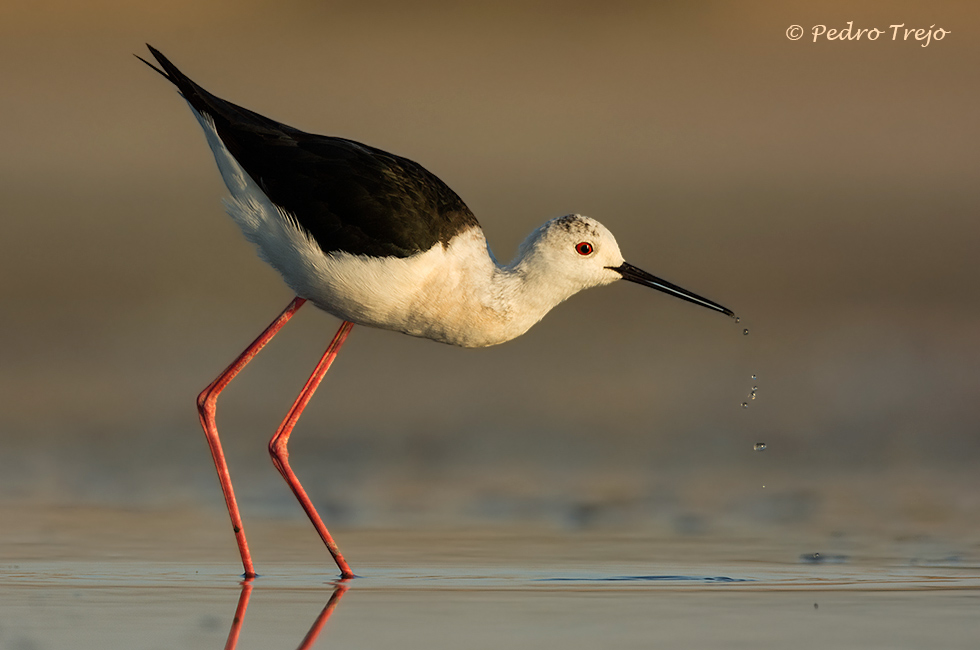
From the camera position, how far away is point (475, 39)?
63.5 ft

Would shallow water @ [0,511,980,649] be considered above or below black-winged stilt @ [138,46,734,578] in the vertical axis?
below

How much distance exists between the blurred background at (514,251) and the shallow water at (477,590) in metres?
0.49

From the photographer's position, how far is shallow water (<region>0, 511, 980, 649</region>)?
453cm

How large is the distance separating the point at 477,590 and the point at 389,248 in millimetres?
1587

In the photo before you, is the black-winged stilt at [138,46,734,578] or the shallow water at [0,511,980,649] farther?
the black-winged stilt at [138,46,734,578]

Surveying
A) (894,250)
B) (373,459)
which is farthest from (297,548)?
(894,250)

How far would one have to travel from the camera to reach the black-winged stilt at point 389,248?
243 inches

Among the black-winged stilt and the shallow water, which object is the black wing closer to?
the black-winged stilt

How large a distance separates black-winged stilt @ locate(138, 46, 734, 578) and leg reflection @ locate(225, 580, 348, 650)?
668 mm

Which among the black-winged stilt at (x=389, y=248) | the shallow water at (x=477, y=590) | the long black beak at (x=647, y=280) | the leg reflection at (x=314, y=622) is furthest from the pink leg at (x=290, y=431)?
the long black beak at (x=647, y=280)

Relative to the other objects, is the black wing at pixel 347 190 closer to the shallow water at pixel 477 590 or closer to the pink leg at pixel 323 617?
the shallow water at pixel 477 590

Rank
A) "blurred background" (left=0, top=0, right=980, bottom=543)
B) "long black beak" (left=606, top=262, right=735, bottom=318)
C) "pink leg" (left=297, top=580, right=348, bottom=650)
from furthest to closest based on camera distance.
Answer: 1. "blurred background" (left=0, top=0, right=980, bottom=543)
2. "long black beak" (left=606, top=262, right=735, bottom=318)
3. "pink leg" (left=297, top=580, right=348, bottom=650)

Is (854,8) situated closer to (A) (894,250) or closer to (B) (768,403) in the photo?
(A) (894,250)

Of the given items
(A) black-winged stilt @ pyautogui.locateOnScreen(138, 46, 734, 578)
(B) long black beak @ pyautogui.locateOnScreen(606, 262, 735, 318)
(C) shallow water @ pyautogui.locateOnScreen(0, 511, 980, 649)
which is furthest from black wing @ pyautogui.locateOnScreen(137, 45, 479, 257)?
(C) shallow water @ pyautogui.locateOnScreen(0, 511, 980, 649)
